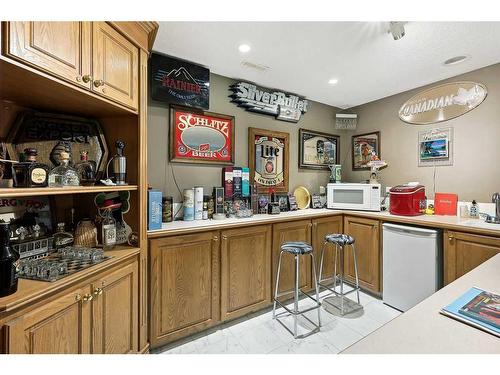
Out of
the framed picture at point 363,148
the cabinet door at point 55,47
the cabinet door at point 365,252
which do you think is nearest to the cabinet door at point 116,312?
the cabinet door at point 55,47

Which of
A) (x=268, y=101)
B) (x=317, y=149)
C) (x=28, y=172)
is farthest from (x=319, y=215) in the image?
(x=28, y=172)

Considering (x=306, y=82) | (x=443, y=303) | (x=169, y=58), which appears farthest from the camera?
(x=306, y=82)

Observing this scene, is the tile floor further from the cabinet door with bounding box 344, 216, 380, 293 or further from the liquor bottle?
the liquor bottle

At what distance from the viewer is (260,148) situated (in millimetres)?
2756

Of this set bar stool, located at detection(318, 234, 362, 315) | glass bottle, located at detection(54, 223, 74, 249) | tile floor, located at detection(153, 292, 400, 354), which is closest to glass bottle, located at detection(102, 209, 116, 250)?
glass bottle, located at detection(54, 223, 74, 249)

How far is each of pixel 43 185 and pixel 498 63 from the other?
12.4 ft

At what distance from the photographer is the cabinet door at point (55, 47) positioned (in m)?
0.87

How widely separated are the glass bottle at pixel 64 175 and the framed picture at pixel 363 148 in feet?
11.1

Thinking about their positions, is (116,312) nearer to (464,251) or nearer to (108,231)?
(108,231)

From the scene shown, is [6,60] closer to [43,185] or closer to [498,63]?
[43,185]

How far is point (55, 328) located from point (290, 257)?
6.09ft

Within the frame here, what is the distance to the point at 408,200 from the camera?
2.38 meters

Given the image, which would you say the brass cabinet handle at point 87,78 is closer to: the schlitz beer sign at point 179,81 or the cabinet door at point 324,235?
the schlitz beer sign at point 179,81

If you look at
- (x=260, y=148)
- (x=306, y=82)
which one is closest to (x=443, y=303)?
(x=260, y=148)
